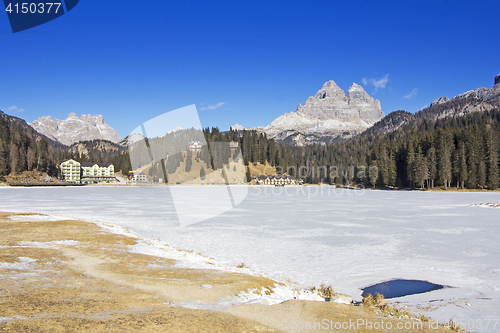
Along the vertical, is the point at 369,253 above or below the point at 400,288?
above

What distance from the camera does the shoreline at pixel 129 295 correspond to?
7008mm

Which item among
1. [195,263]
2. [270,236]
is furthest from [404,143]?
[195,263]

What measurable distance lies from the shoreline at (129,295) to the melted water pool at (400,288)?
3.07m

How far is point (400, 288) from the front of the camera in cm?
1213

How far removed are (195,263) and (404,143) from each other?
142216 mm

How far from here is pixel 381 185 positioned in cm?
13500

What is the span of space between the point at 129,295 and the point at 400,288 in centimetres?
1039

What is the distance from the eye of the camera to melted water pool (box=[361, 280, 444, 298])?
11614 mm

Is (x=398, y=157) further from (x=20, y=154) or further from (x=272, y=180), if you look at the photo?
(x=20, y=154)

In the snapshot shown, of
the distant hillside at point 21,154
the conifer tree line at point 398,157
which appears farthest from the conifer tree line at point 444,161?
the distant hillside at point 21,154

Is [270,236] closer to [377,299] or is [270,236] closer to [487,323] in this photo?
[377,299]

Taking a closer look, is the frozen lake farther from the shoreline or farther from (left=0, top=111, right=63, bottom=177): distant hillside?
(left=0, top=111, right=63, bottom=177): distant hillside

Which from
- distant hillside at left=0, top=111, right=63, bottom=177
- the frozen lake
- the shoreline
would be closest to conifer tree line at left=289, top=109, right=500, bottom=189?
the frozen lake

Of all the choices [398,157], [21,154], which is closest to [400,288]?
[398,157]
